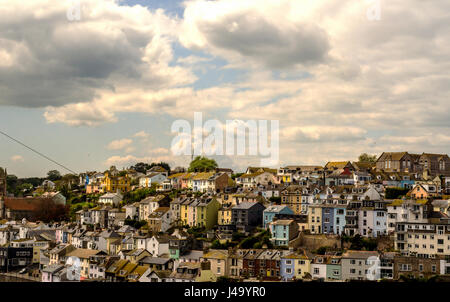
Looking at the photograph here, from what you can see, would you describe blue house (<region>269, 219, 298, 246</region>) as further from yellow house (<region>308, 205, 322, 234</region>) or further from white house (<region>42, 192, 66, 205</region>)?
white house (<region>42, 192, 66, 205</region>)

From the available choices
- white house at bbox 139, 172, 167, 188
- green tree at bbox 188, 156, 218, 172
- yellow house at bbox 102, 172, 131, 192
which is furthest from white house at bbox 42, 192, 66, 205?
green tree at bbox 188, 156, 218, 172

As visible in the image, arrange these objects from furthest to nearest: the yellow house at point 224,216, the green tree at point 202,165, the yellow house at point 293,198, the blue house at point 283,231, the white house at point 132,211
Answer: the green tree at point 202,165, the white house at point 132,211, the yellow house at point 224,216, the yellow house at point 293,198, the blue house at point 283,231

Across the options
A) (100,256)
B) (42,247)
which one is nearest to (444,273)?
(100,256)

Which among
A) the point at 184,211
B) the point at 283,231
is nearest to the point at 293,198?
the point at 283,231

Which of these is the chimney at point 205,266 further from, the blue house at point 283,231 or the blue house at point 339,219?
the blue house at point 339,219

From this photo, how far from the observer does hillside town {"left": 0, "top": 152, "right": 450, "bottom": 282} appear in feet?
153

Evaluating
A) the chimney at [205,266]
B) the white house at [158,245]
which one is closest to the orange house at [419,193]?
the chimney at [205,266]

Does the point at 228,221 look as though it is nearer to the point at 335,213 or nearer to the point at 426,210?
the point at 335,213

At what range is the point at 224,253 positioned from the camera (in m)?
50.2

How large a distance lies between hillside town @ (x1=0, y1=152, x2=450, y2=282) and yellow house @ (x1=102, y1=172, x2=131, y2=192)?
338 cm

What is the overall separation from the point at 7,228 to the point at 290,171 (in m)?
42.1

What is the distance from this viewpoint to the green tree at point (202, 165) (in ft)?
298

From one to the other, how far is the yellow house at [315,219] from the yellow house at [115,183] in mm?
45989

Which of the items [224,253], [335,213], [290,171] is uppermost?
[290,171]
